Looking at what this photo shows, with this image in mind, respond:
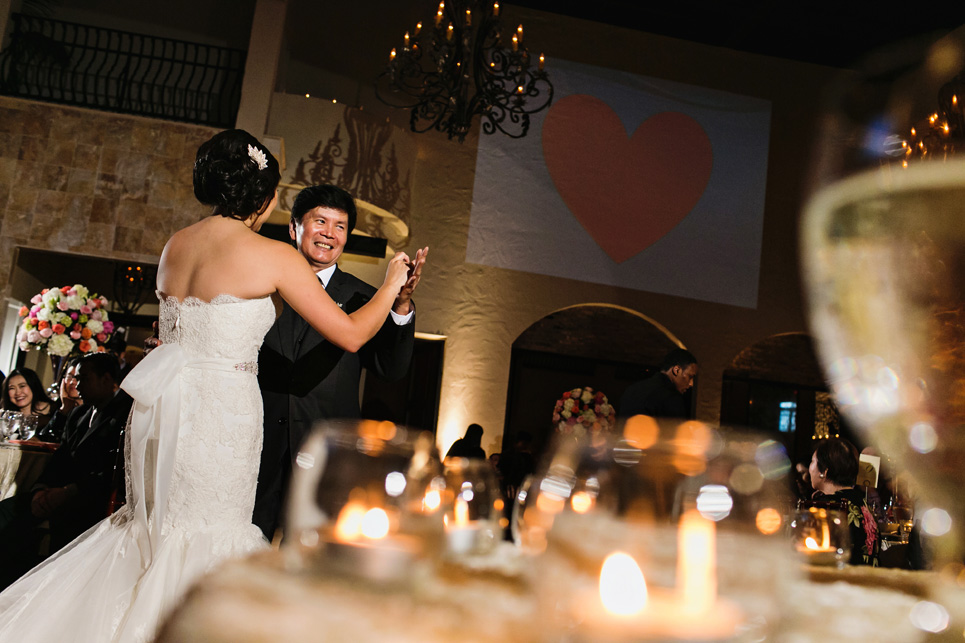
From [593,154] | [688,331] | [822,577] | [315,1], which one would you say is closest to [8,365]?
[315,1]

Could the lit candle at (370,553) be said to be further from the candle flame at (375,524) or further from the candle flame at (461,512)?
the candle flame at (461,512)

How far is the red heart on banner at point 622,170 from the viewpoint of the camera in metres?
9.40

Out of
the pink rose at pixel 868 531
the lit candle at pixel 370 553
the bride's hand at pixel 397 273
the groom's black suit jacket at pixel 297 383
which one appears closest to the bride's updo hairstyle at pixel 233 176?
the bride's hand at pixel 397 273

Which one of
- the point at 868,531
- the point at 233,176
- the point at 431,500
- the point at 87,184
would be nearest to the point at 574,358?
the point at 87,184

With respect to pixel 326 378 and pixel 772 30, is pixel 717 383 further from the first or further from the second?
pixel 326 378

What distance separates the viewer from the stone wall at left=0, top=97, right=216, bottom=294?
723 cm

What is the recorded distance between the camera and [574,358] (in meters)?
10.9

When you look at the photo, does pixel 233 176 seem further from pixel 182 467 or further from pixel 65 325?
pixel 65 325

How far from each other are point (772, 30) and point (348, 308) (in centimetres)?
1002

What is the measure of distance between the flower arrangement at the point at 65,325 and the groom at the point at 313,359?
371cm

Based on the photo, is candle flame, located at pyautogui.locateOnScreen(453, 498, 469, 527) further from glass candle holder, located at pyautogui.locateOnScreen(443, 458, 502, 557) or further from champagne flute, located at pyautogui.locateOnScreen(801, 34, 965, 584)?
champagne flute, located at pyautogui.locateOnScreen(801, 34, 965, 584)

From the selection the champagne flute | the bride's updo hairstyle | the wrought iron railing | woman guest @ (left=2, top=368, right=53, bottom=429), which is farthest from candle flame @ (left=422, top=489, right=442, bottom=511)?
the wrought iron railing

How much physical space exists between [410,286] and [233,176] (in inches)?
24.0

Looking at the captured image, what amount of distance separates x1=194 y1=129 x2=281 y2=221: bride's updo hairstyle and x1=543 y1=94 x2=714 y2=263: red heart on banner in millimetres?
7715
